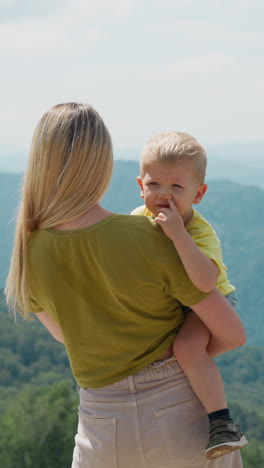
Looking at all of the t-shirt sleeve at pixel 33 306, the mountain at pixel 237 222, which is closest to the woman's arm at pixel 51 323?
the t-shirt sleeve at pixel 33 306

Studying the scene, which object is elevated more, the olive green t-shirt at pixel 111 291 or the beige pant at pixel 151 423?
the olive green t-shirt at pixel 111 291

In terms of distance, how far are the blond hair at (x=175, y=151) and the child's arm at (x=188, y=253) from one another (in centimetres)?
16

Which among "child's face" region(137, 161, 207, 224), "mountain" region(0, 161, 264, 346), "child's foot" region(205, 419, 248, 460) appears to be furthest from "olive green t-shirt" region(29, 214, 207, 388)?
"mountain" region(0, 161, 264, 346)

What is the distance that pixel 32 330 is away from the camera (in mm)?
33219

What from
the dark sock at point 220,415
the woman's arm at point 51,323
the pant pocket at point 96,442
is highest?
the woman's arm at point 51,323

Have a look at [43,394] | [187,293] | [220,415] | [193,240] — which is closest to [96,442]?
[220,415]

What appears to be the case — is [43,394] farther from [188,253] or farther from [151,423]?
[188,253]

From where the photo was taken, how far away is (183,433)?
5.77 ft

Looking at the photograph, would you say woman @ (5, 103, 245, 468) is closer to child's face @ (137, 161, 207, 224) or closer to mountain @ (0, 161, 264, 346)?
child's face @ (137, 161, 207, 224)

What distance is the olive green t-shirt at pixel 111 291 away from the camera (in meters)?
1.69

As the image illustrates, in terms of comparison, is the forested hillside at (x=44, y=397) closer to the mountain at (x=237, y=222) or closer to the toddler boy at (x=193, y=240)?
the toddler boy at (x=193, y=240)

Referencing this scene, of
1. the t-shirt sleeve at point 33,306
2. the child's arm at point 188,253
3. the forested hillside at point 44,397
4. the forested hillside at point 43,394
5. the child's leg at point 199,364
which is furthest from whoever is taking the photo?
the forested hillside at point 44,397

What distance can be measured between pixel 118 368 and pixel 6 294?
1.17ft

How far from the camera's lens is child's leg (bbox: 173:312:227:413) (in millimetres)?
1776
